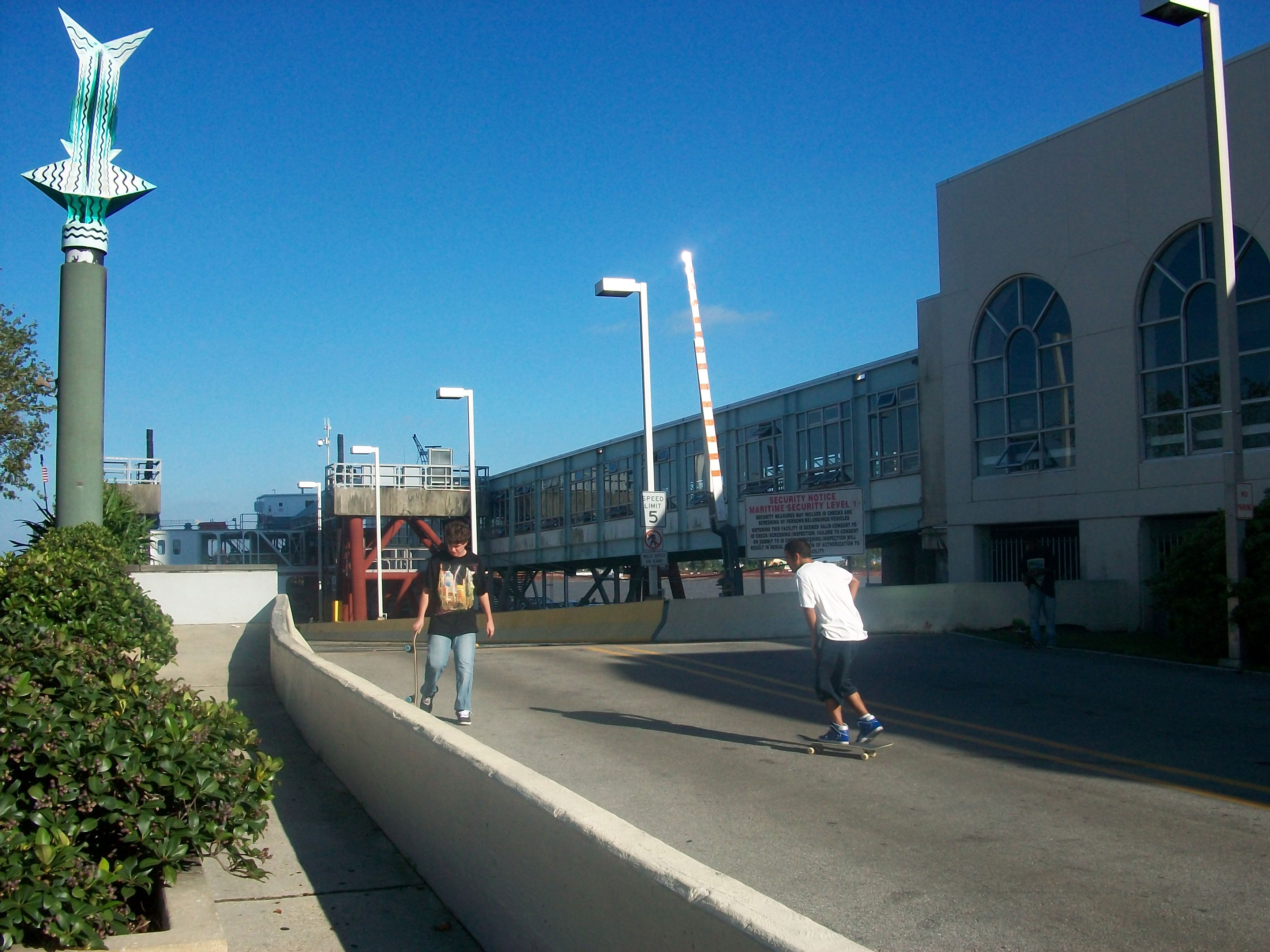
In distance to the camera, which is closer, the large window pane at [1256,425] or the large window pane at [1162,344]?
the large window pane at [1256,425]

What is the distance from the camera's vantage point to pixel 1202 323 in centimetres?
1862

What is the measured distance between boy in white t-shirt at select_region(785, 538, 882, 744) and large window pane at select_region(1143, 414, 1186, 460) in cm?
1240

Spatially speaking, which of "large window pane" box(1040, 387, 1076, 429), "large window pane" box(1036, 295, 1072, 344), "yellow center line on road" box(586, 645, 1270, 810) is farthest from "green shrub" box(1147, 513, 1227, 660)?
"large window pane" box(1036, 295, 1072, 344)

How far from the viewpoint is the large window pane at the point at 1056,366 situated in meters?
21.3

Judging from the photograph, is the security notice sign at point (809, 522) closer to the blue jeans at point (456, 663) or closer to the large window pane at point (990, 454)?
the large window pane at point (990, 454)

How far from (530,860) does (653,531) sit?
57.4 feet

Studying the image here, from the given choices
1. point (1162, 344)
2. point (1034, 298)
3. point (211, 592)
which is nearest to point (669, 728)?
point (1162, 344)

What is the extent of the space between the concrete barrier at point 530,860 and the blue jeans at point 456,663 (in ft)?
5.03

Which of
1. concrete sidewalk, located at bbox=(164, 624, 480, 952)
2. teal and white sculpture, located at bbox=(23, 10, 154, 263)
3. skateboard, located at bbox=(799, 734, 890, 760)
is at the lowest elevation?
concrete sidewalk, located at bbox=(164, 624, 480, 952)

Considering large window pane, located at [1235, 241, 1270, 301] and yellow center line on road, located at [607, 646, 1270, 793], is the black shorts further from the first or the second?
large window pane, located at [1235, 241, 1270, 301]

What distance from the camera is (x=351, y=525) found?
51.6 m

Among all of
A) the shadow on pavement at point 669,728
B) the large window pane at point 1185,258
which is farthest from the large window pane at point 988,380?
the shadow on pavement at point 669,728

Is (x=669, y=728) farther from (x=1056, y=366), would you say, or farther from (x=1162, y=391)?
(x=1056, y=366)

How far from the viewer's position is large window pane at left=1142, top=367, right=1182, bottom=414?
1894 cm
